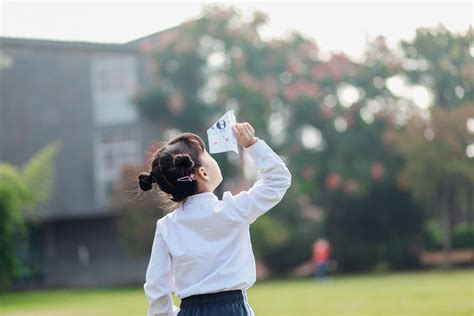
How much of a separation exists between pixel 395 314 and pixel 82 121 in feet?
61.6

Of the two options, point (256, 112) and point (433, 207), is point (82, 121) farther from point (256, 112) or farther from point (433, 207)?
point (433, 207)

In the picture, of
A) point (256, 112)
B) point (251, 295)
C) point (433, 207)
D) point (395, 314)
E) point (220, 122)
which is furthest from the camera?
point (433, 207)

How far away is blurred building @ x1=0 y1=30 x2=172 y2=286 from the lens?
92.9ft

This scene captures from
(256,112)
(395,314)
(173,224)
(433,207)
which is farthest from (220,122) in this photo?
(433,207)

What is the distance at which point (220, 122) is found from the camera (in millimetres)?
3303

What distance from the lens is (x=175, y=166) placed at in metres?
3.36

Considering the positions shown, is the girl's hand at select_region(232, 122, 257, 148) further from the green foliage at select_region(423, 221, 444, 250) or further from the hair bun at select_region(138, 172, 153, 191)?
the green foliage at select_region(423, 221, 444, 250)

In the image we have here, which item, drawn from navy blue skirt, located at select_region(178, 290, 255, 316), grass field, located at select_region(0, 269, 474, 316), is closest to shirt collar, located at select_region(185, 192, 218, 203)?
navy blue skirt, located at select_region(178, 290, 255, 316)

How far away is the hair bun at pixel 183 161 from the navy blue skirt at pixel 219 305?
46cm

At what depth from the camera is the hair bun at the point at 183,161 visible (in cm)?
333

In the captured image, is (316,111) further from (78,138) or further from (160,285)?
(160,285)

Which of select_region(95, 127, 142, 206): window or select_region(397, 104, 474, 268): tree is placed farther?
select_region(95, 127, 142, 206): window

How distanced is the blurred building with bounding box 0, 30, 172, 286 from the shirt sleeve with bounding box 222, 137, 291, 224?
80.4ft

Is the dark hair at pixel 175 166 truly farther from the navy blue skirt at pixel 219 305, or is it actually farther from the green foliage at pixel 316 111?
the green foliage at pixel 316 111
